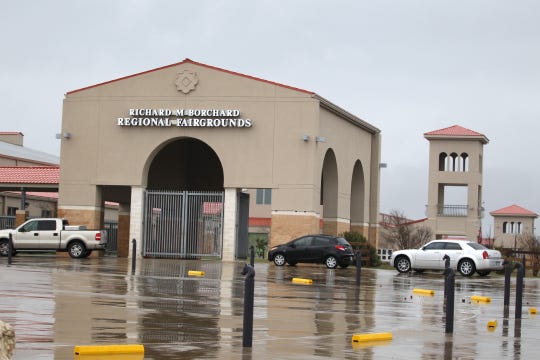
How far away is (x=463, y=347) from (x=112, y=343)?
15.6 ft

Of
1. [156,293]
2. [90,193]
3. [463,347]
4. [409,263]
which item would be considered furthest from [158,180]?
[463,347]

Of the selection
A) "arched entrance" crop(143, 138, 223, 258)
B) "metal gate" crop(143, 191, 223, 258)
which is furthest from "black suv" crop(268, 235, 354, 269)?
"metal gate" crop(143, 191, 223, 258)

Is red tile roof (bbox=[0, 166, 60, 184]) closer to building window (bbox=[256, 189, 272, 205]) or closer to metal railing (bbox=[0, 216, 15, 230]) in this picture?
metal railing (bbox=[0, 216, 15, 230])

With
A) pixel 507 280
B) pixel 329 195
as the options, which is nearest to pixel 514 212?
pixel 329 195

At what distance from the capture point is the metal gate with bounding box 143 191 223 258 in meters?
47.9

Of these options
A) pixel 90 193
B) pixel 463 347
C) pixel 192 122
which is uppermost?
pixel 192 122

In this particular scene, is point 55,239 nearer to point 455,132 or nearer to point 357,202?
point 357,202

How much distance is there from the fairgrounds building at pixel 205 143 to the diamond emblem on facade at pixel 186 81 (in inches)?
1.9

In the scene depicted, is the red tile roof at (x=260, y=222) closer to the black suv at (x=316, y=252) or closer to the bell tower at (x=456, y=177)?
the bell tower at (x=456, y=177)

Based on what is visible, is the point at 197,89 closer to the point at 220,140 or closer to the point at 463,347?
the point at 220,140

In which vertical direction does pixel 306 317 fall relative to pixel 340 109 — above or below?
below

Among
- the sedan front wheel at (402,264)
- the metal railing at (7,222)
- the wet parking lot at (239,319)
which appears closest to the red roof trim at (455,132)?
the metal railing at (7,222)

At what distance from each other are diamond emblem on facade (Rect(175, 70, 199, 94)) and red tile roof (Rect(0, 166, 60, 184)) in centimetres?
1075

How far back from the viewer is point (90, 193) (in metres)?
48.8
